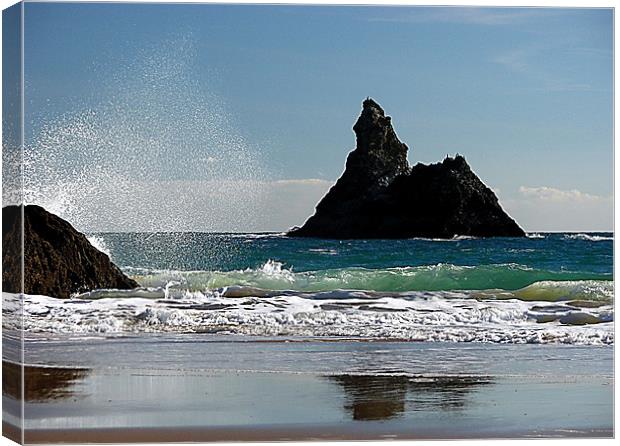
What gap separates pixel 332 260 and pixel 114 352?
146 cm

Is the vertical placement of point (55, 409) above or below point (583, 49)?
below

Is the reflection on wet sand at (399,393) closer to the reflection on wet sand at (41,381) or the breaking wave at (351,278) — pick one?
the breaking wave at (351,278)

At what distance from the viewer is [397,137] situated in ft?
27.1

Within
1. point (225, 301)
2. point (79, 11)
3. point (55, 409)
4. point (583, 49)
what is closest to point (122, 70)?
point (79, 11)

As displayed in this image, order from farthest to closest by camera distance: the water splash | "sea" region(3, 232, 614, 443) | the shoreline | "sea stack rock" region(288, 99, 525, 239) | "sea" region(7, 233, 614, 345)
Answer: "sea stack rock" region(288, 99, 525, 239) < "sea" region(7, 233, 614, 345) < the water splash < "sea" region(3, 232, 614, 443) < the shoreline

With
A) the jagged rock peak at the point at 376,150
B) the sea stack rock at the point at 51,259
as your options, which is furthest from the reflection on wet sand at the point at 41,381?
the jagged rock peak at the point at 376,150

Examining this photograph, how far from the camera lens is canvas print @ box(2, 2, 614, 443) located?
25.6 feet

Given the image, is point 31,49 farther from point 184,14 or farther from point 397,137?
point 397,137

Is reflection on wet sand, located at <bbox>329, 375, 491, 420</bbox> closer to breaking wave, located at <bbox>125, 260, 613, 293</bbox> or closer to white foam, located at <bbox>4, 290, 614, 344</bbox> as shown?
white foam, located at <bbox>4, 290, 614, 344</bbox>

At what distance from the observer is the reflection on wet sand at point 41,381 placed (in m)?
7.65

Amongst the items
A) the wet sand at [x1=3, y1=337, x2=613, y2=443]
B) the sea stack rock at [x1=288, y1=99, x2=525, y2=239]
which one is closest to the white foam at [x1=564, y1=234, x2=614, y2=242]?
the sea stack rock at [x1=288, y1=99, x2=525, y2=239]

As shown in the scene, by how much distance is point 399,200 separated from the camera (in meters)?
8.40

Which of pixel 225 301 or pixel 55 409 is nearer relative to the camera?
pixel 55 409

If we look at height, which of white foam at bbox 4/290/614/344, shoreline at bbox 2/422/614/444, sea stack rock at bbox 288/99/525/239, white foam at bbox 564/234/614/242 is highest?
sea stack rock at bbox 288/99/525/239
